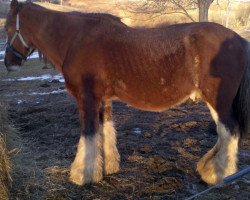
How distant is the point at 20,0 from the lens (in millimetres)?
5480

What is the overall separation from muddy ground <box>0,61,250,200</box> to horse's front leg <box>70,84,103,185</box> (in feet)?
0.47

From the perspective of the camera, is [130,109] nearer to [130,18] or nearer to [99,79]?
[99,79]

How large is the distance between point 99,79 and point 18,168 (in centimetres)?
155

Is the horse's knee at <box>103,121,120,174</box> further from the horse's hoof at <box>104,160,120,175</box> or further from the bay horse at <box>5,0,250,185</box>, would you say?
the bay horse at <box>5,0,250,185</box>

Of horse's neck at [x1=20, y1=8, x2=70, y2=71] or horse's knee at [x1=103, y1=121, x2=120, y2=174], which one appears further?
horse's knee at [x1=103, y1=121, x2=120, y2=174]

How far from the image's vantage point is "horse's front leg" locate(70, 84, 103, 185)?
183 inches

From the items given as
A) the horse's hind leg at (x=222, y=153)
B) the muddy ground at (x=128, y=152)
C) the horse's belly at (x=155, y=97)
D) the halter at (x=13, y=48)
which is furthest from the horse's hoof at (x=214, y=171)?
the halter at (x=13, y=48)

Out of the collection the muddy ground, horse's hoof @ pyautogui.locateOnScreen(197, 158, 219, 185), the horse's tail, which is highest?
the horse's tail

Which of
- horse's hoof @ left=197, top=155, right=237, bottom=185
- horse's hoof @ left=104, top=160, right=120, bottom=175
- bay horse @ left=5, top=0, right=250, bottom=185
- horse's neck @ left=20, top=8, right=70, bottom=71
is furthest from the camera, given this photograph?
horse's hoof @ left=104, top=160, right=120, bottom=175

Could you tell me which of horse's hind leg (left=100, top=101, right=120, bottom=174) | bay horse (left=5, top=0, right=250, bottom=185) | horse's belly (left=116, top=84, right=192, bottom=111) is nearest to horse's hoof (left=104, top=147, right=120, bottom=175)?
horse's hind leg (left=100, top=101, right=120, bottom=174)

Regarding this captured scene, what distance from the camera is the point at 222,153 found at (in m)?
4.55

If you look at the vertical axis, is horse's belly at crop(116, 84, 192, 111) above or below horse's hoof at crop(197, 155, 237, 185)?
above

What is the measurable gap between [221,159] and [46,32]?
286cm

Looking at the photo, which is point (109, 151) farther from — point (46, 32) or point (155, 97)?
point (46, 32)
